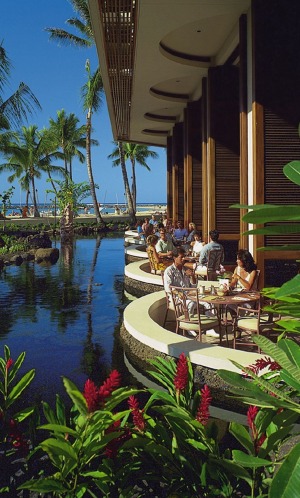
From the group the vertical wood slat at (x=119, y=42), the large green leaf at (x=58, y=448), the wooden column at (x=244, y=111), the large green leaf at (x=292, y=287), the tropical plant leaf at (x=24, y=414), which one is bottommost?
the tropical plant leaf at (x=24, y=414)

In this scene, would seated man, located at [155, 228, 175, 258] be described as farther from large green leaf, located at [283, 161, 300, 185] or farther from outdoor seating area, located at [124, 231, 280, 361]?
large green leaf, located at [283, 161, 300, 185]

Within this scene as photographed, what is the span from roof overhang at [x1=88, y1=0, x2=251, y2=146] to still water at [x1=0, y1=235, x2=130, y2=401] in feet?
17.8

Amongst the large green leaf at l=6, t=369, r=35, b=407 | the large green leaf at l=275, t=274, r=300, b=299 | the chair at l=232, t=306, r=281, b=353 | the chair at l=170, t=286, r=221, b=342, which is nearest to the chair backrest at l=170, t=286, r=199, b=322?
the chair at l=170, t=286, r=221, b=342

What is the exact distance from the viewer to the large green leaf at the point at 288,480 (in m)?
0.96

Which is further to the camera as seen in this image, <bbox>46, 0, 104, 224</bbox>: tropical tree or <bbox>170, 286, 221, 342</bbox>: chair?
<bbox>46, 0, 104, 224</bbox>: tropical tree

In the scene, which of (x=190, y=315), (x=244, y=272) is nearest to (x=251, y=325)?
(x=190, y=315)

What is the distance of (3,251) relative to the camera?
21328 millimetres

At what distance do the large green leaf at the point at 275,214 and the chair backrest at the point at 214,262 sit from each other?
879 centimetres

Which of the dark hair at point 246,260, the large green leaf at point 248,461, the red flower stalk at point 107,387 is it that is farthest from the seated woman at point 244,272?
the large green leaf at point 248,461

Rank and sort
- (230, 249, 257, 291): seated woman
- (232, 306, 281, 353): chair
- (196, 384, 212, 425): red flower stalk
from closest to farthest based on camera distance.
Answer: (196, 384, 212, 425): red flower stalk → (232, 306, 281, 353): chair → (230, 249, 257, 291): seated woman

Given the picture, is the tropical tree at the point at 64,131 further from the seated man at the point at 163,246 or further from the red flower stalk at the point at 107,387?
the red flower stalk at the point at 107,387

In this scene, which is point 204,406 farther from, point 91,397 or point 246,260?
point 246,260

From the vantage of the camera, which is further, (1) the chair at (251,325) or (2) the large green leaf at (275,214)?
(1) the chair at (251,325)

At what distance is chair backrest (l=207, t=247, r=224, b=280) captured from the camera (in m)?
10.0
